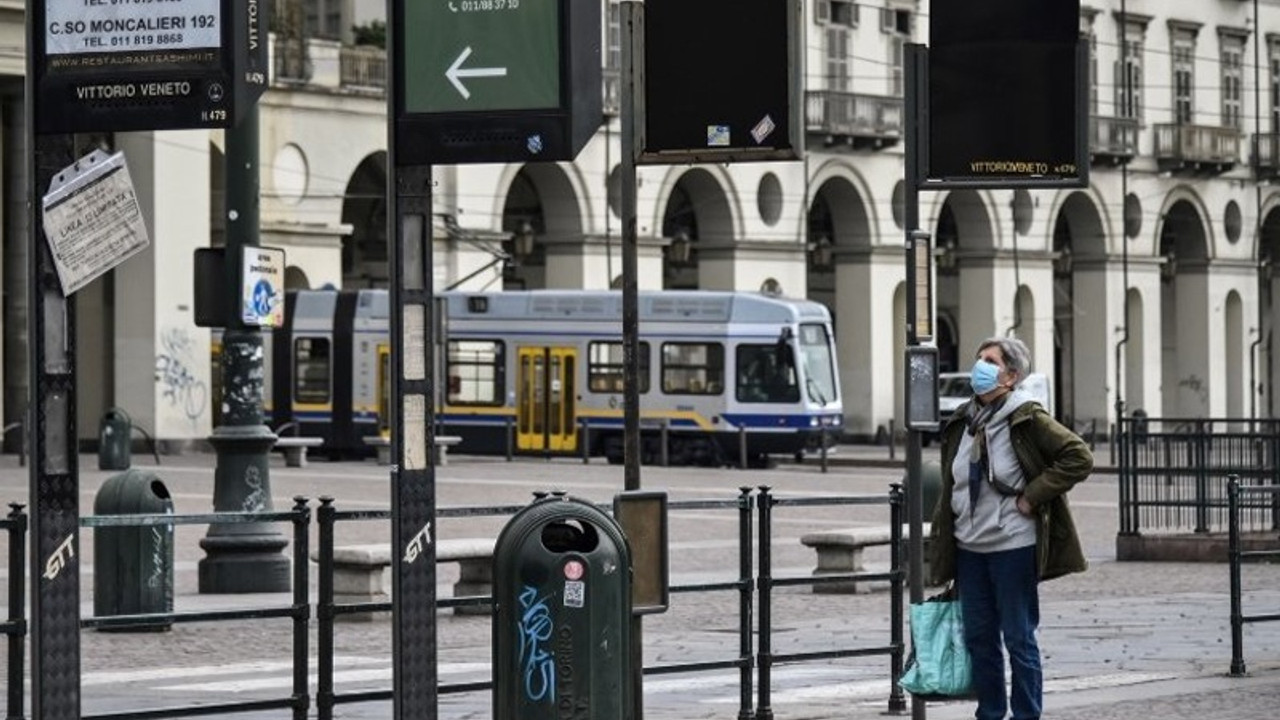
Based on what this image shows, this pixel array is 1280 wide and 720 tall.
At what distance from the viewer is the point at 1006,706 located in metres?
12.7

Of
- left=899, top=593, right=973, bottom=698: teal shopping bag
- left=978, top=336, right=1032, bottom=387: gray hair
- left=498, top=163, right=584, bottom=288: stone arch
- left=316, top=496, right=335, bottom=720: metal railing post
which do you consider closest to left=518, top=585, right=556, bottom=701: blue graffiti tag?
left=316, top=496, right=335, bottom=720: metal railing post

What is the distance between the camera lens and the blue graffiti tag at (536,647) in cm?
1088

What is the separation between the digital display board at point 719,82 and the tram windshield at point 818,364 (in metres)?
38.9

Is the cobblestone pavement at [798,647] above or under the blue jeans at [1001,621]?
under

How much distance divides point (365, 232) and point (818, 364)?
1202 centimetres

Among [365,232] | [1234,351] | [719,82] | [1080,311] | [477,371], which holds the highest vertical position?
[365,232]

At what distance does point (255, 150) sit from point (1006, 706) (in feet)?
34.1

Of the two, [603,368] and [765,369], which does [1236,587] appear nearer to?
[765,369]

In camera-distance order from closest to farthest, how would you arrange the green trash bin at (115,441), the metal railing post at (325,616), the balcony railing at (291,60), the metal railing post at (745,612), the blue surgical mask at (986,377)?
the metal railing post at (325,616)
the blue surgical mask at (986,377)
the metal railing post at (745,612)
the green trash bin at (115,441)
the balcony railing at (291,60)

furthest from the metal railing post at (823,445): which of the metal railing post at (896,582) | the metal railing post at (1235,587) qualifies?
the metal railing post at (896,582)

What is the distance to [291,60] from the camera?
53.5m

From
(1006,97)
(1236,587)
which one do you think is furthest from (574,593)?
(1236,587)

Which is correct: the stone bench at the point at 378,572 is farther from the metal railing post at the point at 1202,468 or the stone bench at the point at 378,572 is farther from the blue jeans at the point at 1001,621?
the metal railing post at the point at 1202,468

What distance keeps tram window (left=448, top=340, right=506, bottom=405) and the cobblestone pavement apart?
2105 centimetres
